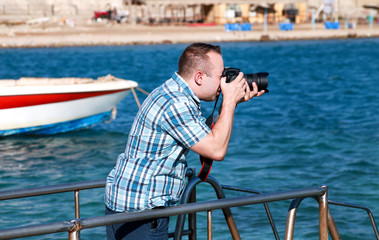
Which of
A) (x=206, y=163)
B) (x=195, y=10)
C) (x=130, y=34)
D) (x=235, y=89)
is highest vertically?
(x=235, y=89)

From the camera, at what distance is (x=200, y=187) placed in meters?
10.9

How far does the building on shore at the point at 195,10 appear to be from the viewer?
7744 cm

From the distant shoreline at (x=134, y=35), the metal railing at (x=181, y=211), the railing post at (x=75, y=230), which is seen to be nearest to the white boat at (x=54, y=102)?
the metal railing at (x=181, y=211)

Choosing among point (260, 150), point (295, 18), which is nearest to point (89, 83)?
point (260, 150)

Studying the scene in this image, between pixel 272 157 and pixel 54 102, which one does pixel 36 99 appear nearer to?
pixel 54 102

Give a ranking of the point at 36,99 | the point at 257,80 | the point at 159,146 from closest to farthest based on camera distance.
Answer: the point at 159,146
the point at 257,80
the point at 36,99

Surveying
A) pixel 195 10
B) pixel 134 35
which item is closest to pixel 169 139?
pixel 134 35

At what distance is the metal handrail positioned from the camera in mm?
2365

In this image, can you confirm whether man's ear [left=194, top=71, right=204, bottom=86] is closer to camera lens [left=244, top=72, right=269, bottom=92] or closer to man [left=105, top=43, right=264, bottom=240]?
man [left=105, top=43, right=264, bottom=240]

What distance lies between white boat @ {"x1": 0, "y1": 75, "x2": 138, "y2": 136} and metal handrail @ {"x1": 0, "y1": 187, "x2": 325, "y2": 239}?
37.7 ft

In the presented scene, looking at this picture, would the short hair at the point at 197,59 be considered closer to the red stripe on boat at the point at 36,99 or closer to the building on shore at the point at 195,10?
the red stripe on boat at the point at 36,99

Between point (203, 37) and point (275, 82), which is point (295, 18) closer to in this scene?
point (203, 37)

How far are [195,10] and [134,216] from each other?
80916 millimetres

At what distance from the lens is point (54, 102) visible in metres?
14.6
